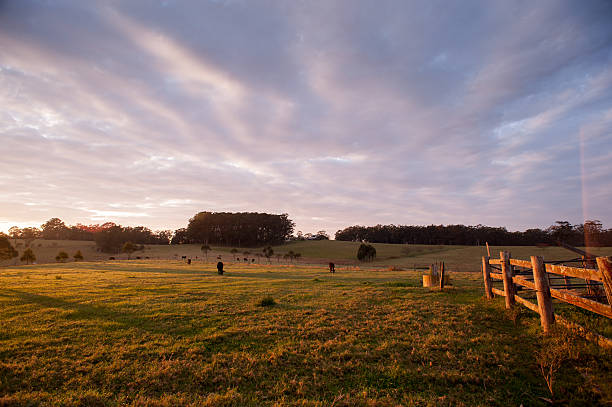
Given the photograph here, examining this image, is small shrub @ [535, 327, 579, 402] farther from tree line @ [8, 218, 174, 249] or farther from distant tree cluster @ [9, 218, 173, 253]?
tree line @ [8, 218, 174, 249]

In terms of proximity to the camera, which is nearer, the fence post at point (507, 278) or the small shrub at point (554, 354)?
the small shrub at point (554, 354)

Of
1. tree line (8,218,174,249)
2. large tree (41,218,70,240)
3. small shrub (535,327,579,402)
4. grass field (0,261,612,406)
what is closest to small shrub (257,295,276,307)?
grass field (0,261,612,406)

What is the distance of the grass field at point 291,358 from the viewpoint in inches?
199

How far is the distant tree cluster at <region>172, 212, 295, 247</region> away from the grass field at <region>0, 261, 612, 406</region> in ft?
423

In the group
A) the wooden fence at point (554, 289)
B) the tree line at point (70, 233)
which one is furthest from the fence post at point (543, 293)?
the tree line at point (70, 233)

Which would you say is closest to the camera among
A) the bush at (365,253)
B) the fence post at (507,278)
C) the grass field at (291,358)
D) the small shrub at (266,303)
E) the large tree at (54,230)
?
the grass field at (291,358)

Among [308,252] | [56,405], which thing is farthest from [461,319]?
[308,252]

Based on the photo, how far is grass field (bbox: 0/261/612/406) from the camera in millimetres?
5047

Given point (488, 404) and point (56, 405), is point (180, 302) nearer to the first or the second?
point (56, 405)

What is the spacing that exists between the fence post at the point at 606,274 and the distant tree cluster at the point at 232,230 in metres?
137

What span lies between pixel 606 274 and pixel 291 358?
6.72 m

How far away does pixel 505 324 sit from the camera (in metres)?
8.62

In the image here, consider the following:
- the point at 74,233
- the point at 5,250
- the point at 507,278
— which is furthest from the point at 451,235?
the point at 74,233

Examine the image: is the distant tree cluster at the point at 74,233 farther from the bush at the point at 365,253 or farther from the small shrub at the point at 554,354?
the small shrub at the point at 554,354
